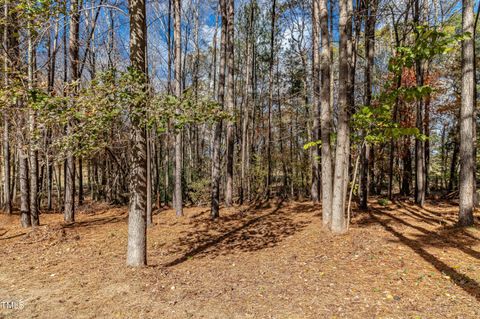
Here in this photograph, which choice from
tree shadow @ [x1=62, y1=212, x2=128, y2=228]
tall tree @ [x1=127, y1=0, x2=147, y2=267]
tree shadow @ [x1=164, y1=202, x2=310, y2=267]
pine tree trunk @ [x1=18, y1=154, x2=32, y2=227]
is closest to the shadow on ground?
tree shadow @ [x1=164, y1=202, x2=310, y2=267]

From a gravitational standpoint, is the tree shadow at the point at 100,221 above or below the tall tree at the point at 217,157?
below

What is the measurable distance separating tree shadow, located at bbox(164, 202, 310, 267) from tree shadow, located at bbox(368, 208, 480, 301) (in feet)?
7.86

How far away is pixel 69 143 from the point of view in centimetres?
409

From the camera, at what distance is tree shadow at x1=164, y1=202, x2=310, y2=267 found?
6125 millimetres

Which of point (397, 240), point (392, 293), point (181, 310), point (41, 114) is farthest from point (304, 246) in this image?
point (41, 114)

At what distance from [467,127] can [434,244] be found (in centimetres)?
302

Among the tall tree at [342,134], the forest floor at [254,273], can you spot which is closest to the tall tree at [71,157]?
the forest floor at [254,273]

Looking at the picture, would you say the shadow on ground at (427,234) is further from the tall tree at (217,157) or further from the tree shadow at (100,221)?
the tree shadow at (100,221)

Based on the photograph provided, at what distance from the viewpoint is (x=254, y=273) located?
461 cm

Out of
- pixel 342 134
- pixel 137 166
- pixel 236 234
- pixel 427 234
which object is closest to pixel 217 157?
pixel 236 234

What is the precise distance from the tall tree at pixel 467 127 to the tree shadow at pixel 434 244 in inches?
40.5

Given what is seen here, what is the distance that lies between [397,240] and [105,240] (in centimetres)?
706

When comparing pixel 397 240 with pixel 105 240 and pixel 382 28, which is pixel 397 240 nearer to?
pixel 105 240

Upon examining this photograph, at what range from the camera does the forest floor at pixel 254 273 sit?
342 centimetres
